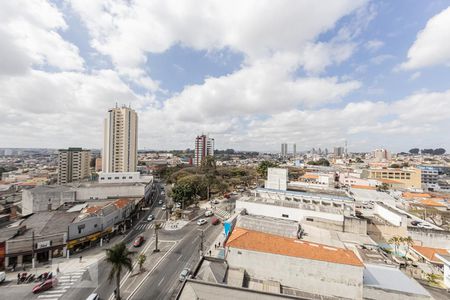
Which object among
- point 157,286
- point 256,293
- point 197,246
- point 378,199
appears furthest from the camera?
point 378,199

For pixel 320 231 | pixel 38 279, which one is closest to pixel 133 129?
pixel 38 279

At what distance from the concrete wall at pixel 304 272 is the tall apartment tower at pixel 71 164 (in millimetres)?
112499

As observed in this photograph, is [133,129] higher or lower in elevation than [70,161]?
higher

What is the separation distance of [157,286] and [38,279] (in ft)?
51.8

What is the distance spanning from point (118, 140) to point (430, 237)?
10457 centimetres

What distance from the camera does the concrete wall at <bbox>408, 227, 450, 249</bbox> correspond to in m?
31.6

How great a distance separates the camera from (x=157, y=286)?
24062 mm

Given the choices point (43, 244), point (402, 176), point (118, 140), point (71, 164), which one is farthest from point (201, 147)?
point (43, 244)

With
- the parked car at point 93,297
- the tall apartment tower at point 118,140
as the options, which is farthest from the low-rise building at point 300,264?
the tall apartment tower at point 118,140

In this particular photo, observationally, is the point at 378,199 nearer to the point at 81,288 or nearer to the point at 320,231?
the point at 320,231

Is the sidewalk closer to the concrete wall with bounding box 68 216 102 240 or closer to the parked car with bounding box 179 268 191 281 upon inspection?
the concrete wall with bounding box 68 216 102 240

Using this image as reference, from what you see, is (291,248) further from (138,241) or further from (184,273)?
(138,241)

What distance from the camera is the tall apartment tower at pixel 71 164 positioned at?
322ft

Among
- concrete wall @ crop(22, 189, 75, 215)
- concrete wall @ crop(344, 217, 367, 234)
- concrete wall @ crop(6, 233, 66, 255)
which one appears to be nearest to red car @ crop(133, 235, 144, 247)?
concrete wall @ crop(6, 233, 66, 255)
